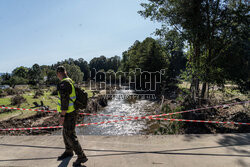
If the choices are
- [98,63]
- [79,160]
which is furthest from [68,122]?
[98,63]

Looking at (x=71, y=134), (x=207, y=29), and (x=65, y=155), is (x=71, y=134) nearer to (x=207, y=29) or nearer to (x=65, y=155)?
(x=65, y=155)

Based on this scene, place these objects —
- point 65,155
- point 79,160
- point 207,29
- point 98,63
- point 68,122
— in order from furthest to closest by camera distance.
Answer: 1. point 98,63
2. point 207,29
3. point 65,155
4. point 68,122
5. point 79,160

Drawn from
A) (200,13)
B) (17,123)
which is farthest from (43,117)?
(200,13)

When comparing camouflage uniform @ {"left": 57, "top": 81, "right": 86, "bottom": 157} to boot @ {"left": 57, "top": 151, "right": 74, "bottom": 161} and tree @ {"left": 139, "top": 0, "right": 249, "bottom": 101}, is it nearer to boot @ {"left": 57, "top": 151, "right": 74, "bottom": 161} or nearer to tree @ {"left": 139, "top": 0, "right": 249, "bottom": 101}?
boot @ {"left": 57, "top": 151, "right": 74, "bottom": 161}

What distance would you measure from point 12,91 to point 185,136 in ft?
79.4

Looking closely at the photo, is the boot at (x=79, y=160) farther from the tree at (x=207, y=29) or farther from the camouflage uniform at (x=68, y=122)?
the tree at (x=207, y=29)

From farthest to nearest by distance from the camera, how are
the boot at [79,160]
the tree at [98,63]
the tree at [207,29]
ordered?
the tree at [98,63] < the tree at [207,29] < the boot at [79,160]

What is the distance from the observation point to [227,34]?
29.0 ft

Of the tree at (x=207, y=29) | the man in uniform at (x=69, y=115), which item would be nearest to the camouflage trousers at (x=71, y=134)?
the man in uniform at (x=69, y=115)

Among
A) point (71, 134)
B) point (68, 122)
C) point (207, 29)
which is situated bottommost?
point (71, 134)

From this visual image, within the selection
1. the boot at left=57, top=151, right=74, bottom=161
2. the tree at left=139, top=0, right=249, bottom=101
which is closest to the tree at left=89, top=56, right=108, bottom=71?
the tree at left=139, top=0, right=249, bottom=101

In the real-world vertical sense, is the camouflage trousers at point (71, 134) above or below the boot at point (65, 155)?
above

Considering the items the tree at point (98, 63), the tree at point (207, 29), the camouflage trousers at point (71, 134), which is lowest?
the camouflage trousers at point (71, 134)

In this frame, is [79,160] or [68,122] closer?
[79,160]
